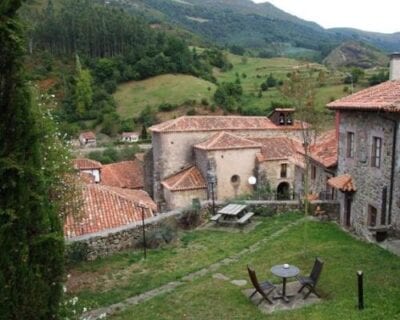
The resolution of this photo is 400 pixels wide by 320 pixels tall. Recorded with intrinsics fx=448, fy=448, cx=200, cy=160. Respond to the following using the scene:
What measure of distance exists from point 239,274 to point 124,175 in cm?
2926

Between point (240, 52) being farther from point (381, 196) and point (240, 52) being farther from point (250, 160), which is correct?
point (381, 196)

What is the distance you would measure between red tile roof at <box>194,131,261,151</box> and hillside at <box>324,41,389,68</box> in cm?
10317

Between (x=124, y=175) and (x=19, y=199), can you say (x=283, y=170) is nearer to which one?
(x=124, y=175)

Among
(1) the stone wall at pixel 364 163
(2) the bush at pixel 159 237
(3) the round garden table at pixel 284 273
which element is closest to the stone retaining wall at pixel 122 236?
(2) the bush at pixel 159 237

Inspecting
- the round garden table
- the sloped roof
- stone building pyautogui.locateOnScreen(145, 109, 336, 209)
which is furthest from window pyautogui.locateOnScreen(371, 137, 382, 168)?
stone building pyautogui.locateOnScreen(145, 109, 336, 209)

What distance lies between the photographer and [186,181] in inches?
1192

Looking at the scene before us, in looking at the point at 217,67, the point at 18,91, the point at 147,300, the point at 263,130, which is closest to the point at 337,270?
the point at 147,300

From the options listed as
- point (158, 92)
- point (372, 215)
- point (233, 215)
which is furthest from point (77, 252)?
point (158, 92)

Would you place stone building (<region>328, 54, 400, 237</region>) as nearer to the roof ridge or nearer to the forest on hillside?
the roof ridge

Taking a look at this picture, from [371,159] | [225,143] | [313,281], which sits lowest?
[313,281]

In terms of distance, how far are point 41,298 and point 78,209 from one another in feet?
26.2

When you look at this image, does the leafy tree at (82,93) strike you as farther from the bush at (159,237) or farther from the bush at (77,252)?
the bush at (77,252)

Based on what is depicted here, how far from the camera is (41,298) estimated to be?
24.1ft

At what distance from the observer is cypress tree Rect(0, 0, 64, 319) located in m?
7.02
